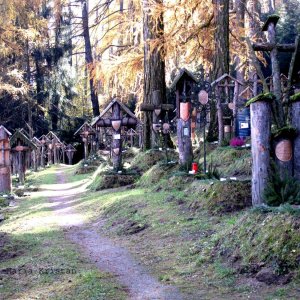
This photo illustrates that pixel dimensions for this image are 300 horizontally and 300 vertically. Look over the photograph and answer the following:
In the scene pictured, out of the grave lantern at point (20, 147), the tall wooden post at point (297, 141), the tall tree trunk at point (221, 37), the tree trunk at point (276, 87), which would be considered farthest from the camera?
the grave lantern at point (20, 147)

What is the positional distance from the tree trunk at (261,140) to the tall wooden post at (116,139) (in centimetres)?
906

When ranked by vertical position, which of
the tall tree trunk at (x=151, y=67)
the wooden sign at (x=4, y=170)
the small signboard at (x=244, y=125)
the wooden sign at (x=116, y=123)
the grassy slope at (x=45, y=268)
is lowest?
the grassy slope at (x=45, y=268)

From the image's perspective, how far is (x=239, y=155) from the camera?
12062 millimetres

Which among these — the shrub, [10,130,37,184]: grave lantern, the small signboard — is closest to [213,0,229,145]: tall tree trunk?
the small signboard

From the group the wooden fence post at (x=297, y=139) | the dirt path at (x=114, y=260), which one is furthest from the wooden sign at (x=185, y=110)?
the wooden fence post at (x=297, y=139)

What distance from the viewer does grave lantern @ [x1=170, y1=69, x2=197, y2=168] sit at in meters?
12.1

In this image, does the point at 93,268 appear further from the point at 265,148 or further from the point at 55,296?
the point at 265,148

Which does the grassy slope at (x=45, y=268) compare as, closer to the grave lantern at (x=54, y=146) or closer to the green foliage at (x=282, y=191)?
the green foliage at (x=282, y=191)

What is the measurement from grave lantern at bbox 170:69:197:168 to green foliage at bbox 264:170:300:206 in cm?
554

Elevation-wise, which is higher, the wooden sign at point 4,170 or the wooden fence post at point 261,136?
the wooden fence post at point 261,136

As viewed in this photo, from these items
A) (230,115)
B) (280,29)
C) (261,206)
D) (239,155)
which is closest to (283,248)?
(261,206)

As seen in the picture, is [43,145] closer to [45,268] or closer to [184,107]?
[184,107]

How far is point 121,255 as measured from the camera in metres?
7.11

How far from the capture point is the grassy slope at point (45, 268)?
547cm
